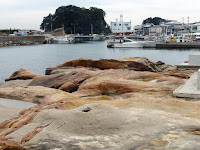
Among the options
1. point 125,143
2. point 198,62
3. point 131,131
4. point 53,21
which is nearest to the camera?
point 125,143

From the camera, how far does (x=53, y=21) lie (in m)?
169

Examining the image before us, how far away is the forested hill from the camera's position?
162m

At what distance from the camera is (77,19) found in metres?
162

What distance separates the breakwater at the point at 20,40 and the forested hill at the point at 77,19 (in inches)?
1633

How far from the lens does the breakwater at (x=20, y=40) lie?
10781 cm

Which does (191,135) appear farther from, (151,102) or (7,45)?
(7,45)

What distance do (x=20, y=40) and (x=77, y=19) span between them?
2083 inches

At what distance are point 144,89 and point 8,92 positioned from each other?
15.2 feet

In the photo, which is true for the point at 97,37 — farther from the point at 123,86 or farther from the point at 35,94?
the point at 35,94

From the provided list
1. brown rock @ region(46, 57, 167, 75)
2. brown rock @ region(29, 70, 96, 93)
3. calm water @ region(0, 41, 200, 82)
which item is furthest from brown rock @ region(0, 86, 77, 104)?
calm water @ region(0, 41, 200, 82)

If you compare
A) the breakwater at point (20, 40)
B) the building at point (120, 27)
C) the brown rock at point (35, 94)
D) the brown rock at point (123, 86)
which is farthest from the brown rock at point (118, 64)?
the building at point (120, 27)

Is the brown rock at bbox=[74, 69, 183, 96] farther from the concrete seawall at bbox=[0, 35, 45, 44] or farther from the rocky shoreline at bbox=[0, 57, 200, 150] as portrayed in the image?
the concrete seawall at bbox=[0, 35, 45, 44]

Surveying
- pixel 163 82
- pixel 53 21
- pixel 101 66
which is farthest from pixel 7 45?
pixel 163 82

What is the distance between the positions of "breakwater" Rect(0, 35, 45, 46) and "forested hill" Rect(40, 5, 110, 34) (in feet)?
136
